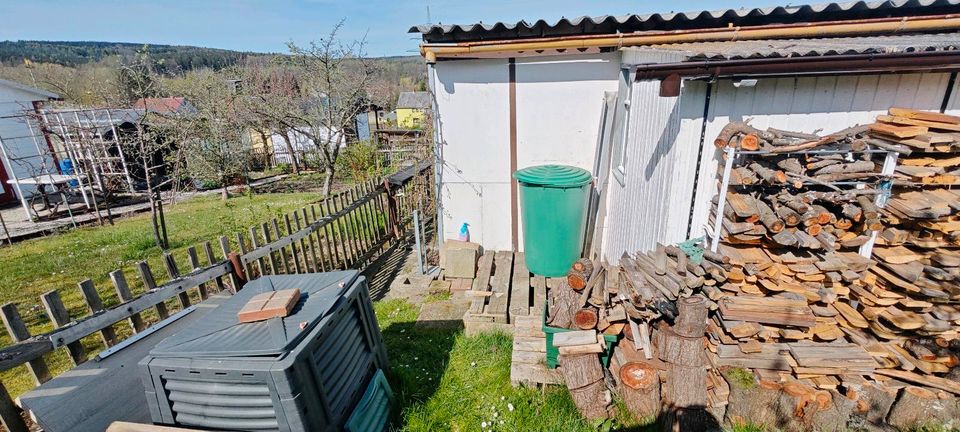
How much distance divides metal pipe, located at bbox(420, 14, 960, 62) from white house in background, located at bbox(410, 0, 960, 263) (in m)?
0.02

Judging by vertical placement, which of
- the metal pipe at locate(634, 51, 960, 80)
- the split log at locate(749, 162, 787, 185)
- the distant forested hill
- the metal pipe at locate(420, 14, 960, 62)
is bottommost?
the split log at locate(749, 162, 787, 185)

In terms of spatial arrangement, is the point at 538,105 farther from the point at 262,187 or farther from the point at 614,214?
the point at 262,187

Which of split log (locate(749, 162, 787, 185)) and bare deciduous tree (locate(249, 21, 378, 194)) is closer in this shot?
split log (locate(749, 162, 787, 185))

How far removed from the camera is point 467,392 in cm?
338

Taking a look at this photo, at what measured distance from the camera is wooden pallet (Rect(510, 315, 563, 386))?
3.34 metres

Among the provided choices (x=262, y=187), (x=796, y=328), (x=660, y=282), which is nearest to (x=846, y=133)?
(x=796, y=328)

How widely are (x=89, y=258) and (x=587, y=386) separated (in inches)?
350

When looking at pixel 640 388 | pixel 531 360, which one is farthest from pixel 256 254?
pixel 640 388

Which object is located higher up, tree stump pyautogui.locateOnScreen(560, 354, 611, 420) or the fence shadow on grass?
tree stump pyautogui.locateOnScreen(560, 354, 611, 420)

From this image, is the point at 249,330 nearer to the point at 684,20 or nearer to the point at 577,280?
the point at 577,280

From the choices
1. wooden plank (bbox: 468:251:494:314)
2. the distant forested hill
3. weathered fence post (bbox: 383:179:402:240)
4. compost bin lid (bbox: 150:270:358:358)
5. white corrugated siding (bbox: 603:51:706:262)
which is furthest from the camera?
the distant forested hill

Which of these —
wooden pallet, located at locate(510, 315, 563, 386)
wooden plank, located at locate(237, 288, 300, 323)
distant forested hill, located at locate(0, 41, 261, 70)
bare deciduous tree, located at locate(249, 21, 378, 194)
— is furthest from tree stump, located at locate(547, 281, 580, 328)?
distant forested hill, located at locate(0, 41, 261, 70)

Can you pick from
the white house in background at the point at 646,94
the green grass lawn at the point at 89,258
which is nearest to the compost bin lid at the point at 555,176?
the white house in background at the point at 646,94

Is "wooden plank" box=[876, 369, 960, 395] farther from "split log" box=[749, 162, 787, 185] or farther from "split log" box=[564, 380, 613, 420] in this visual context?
"split log" box=[564, 380, 613, 420]
